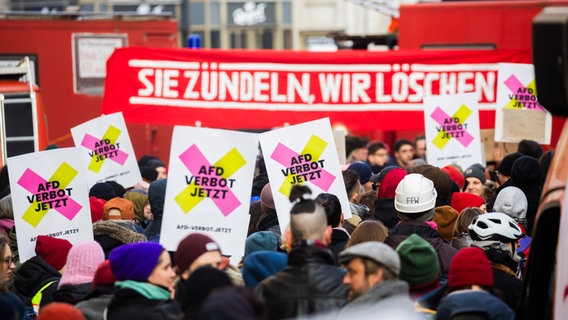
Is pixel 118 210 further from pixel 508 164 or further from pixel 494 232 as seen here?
pixel 508 164

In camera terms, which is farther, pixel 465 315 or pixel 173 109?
pixel 173 109

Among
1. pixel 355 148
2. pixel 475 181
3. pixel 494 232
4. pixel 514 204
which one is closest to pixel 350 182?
pixel 514 204

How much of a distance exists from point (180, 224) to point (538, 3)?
39.6 ft

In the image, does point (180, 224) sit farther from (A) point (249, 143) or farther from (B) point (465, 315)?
(B) point (465, 315)

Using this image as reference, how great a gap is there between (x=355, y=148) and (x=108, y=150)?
14.8ft

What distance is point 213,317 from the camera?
15.8ft

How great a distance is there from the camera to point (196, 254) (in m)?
6.22

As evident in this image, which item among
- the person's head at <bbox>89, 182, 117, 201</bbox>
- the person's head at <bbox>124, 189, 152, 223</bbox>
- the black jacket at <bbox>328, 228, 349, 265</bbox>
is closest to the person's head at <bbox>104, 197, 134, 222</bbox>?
the person's head at <bbox>124, 189, 152, 223</bbox>

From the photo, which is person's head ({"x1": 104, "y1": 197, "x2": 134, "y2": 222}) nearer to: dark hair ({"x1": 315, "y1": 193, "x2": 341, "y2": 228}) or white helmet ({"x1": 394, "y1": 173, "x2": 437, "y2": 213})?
dark hair ({"x1": 315, "y1": 193, "x2": 341, "y2": 228})

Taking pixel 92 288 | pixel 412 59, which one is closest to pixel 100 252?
pixel 92 288

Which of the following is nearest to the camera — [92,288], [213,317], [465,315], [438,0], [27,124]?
[213,317]

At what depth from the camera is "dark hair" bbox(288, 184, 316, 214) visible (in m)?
6.33

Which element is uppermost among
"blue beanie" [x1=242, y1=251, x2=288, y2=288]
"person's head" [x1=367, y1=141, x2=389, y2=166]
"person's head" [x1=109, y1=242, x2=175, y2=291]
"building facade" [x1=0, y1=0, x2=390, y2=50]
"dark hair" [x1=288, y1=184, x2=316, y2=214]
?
"building facade" [x1=0, y1=0, x2=390, y2=50]

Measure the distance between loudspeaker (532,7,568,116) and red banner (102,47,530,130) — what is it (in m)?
11.3
